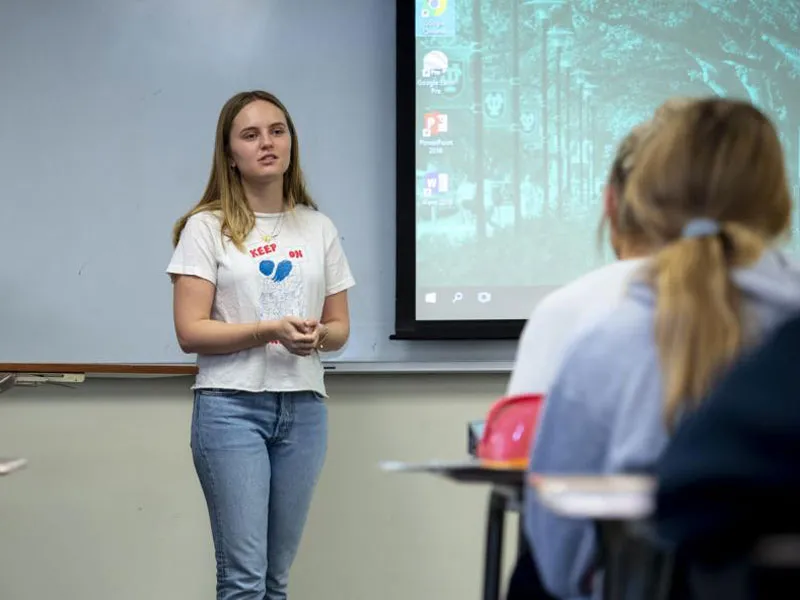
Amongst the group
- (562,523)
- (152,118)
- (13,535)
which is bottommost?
(13,535)

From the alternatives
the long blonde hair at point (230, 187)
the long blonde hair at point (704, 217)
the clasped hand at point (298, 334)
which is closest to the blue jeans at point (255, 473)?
the clasped hand at point (298, 334)

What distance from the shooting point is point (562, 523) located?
120cm

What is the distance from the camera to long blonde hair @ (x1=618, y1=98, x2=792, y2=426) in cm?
106

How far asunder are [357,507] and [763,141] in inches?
85.5

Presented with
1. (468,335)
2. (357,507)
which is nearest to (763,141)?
(468,335)

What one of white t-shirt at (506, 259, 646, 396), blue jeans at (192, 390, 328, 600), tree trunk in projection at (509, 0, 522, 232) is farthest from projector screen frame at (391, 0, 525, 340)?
white t-shirt at (506, 259, 646, 396)

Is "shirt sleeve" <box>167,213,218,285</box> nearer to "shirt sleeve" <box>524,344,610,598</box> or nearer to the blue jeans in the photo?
the blue jeans

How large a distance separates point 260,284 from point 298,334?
0.21 metres

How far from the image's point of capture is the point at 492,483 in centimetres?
120

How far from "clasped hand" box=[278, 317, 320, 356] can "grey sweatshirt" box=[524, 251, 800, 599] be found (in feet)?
3.69

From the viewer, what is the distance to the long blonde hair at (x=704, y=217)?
106 cm

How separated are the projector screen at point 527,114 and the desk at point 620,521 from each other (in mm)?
1976

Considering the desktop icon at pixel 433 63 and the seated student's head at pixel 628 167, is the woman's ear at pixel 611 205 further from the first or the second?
the desktop icon at pixel 433 63

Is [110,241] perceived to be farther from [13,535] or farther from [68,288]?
[13,535]
